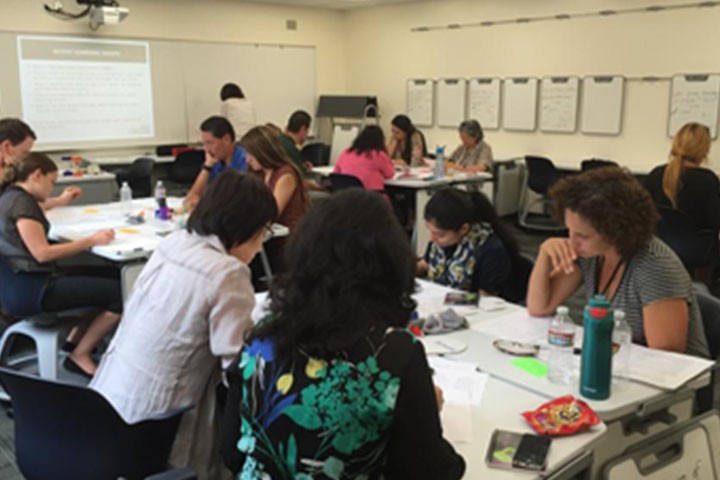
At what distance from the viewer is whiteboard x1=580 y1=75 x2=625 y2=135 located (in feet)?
23.2

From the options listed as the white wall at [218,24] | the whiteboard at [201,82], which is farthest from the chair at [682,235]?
the white wall at [218,24]

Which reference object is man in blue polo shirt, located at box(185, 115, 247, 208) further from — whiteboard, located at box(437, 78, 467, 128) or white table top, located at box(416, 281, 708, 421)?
whiteboard, located at box(437, 78, 467, 128)

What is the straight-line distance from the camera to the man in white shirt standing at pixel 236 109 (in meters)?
7.83

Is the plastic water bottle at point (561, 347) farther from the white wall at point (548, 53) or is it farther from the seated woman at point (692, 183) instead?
the white wall at point (548, 53)

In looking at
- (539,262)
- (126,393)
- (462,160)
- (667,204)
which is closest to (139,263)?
(126,393)

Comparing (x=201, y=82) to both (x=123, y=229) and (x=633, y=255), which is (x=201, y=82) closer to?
(x=123, y=229)

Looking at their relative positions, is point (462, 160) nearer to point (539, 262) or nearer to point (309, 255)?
point (539, 262)

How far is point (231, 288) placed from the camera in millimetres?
1880

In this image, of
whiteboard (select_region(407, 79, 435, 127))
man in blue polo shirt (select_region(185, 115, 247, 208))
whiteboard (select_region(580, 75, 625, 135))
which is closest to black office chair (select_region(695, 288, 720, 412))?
man in blue polo shirt (select_region(185, 115, 247, 208))

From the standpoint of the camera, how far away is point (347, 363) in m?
1.23

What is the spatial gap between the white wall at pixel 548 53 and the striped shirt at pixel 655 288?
510cm

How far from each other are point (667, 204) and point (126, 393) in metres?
3.83

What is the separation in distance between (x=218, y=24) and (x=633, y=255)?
24.5 ft

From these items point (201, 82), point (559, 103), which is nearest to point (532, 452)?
point (559, 103)
